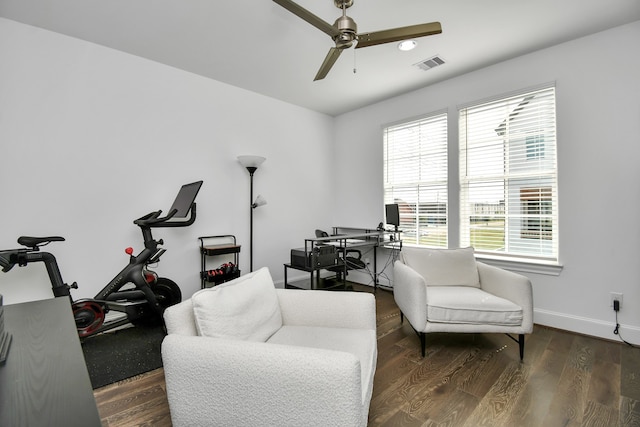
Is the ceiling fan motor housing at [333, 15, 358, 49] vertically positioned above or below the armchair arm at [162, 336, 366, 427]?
above

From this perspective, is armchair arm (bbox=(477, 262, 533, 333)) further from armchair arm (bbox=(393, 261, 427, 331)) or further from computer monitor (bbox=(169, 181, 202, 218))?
computer monitor (bbox=(169, 181, 202, 218))

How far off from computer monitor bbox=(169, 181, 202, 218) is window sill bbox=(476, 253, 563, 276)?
3.15 metres

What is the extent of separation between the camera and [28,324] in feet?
3.34

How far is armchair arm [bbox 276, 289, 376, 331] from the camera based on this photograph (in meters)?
1.73

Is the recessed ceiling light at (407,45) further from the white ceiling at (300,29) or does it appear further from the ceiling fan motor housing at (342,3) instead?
the ceiling fan motor housing at (342,3)

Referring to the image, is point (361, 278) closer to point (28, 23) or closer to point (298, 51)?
point (298, 51)

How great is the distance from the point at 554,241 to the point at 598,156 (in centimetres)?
86

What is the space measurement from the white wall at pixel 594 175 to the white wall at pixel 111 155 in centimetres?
320

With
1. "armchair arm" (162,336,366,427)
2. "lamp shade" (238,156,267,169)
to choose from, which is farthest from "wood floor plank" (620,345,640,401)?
"lamp shade" (238,156,267,169)

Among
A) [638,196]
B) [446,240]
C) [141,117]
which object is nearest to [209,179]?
[141,117]

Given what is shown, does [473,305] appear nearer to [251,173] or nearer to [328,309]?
[328,309]

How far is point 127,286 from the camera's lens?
2889 millimetres

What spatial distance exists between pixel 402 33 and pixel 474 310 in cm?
208

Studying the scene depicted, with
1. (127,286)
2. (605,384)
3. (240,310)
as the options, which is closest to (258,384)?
(240,310)
